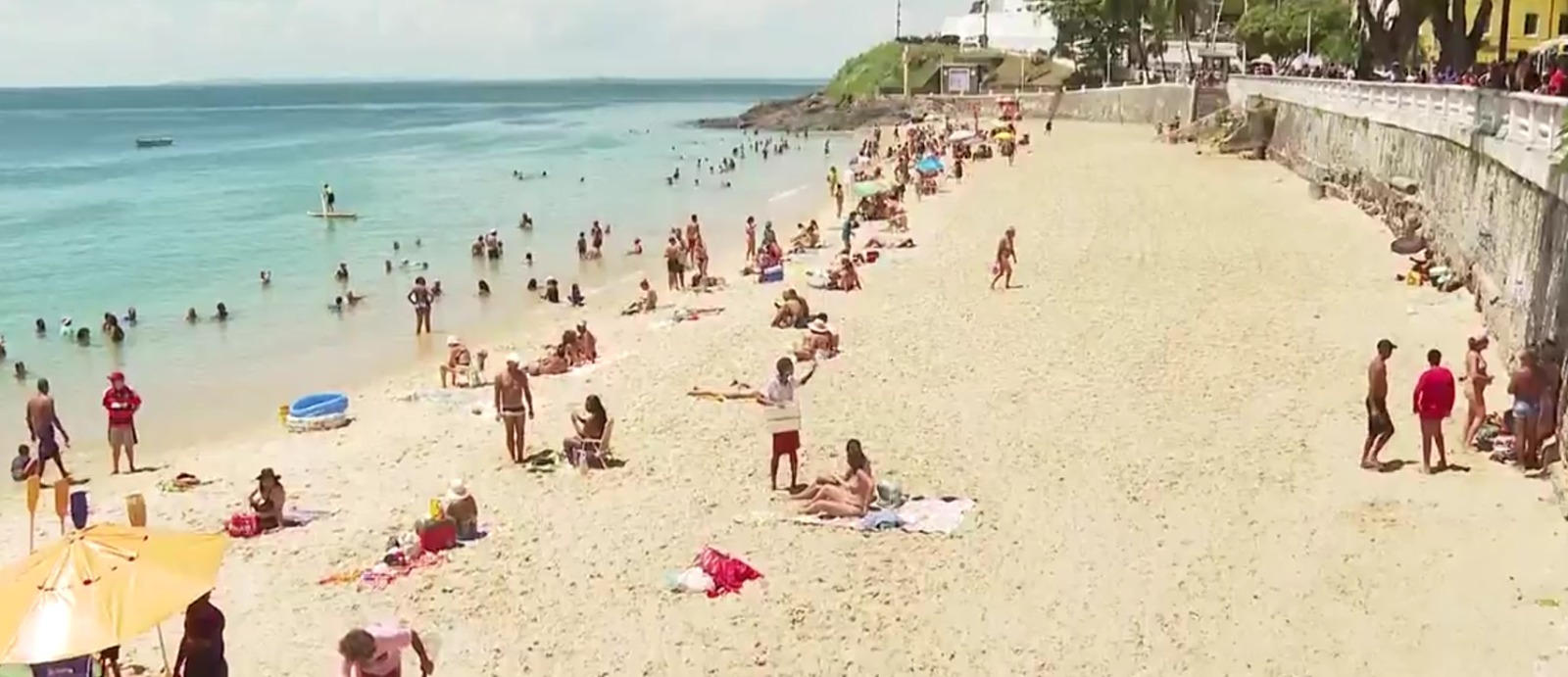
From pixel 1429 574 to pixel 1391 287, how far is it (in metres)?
10.8

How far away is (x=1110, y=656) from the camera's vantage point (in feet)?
26.5

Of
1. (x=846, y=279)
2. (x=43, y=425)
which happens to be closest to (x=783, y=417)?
(x=43, y=425)

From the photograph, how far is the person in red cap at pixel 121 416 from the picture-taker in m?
13.5

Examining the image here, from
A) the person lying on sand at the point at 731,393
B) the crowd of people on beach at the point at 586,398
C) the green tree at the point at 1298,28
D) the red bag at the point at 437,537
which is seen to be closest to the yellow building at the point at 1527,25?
the green tree at the point at 1298,28

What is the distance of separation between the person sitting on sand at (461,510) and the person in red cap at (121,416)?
16.5 feet

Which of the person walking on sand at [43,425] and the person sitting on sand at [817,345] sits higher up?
the person sitting on sand at [817,345]

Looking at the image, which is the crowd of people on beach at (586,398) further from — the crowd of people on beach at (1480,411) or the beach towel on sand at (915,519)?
the crowd of people on beach at (1480,411)

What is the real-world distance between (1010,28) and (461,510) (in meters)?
98.0

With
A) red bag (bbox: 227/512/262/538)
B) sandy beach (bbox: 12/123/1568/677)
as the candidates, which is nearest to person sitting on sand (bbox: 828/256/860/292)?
sandy beach (bbox: 12/123/1568/677)

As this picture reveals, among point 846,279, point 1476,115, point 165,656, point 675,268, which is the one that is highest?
point 1476,115

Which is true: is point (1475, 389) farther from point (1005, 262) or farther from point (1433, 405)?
point (1005, 262)

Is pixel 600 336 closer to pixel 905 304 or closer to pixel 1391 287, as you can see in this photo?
pixel 905 304

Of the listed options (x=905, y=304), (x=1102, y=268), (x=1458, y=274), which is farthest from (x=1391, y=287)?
(x=905, y=304)

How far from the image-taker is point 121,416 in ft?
44.8
